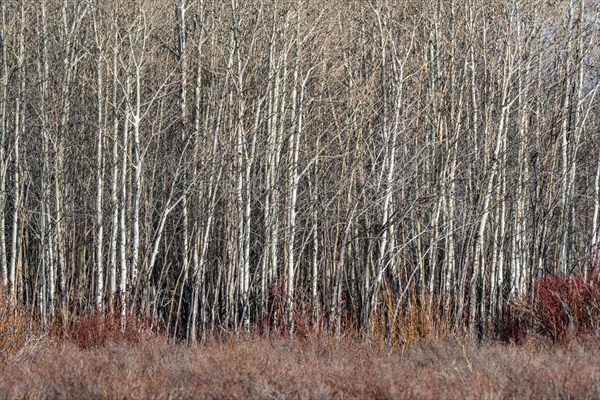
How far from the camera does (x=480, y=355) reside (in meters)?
7.54

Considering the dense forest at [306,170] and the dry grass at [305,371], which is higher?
the dense forest at [306,170]

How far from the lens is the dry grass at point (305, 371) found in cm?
599

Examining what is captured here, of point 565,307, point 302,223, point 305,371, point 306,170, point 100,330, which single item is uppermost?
point 306,170

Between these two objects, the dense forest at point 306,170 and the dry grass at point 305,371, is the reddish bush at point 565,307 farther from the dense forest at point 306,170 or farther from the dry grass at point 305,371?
the dry grass at point 305,371

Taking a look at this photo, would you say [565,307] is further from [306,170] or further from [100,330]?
[100,330]

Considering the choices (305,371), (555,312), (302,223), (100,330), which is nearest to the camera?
(305,371)

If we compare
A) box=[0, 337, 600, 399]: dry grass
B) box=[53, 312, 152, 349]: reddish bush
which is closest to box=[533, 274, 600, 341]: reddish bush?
box=[0, 337, 600, 399]: dry grass

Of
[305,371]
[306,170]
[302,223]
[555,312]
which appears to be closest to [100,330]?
[306,170]

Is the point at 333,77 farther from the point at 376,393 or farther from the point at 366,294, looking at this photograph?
the point at 376,393

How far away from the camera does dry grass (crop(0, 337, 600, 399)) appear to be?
236 inches

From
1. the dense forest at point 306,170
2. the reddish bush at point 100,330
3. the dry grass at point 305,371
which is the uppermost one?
the dense forest at point 306,170

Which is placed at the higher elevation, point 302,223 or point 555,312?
point 302,223

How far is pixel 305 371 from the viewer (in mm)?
6742

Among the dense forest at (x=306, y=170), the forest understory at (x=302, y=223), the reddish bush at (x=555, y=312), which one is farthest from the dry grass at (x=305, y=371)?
the dense forest at (x=306, y=170)
